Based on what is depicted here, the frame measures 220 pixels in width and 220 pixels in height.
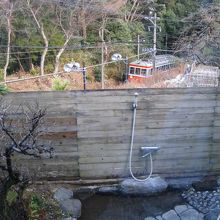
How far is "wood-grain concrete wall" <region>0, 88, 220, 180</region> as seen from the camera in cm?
418

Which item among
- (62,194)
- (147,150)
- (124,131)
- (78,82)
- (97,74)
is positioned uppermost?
(124,131)

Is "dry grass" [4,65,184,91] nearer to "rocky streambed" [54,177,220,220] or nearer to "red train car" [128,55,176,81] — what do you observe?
"red train car" [128,55,176,81]

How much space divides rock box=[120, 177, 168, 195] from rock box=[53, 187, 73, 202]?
66 cm

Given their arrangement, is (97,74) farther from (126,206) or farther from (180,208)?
(180,208)

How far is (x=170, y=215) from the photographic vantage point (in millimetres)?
3951

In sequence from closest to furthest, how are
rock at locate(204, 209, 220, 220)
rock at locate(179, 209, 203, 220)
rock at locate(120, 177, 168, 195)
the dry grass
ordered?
rock at locate(204, 209, 220, 220)
rock at locate(179, 209, 203, 220)
rock at locate(120, 177, 168, 195)
the dry grass

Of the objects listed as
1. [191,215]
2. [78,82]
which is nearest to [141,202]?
[191,215]

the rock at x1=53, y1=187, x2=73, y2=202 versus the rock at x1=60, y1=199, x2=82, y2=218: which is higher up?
the rock at x1=53, y1=187, x2=73, y2=202

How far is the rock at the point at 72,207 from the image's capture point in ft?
12.8

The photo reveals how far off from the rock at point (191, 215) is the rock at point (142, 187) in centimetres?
49

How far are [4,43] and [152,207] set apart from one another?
9.40 m

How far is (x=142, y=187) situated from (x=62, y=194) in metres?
0.99

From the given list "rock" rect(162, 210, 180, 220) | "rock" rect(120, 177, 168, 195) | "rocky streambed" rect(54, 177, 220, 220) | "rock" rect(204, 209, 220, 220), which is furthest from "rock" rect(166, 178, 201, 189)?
"rock" rect(204, 209, 220, 220)

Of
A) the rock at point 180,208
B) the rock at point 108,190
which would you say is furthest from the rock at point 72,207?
the rock at point 180,208
